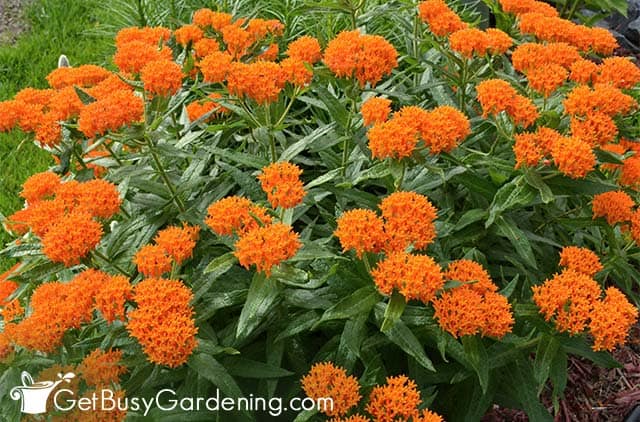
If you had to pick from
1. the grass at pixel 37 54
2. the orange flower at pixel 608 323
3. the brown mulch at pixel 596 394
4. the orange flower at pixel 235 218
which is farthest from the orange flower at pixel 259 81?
the grass at pixel 37 54

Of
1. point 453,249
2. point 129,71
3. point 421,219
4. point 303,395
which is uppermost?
point 421,219

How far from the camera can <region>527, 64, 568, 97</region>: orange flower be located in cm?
268

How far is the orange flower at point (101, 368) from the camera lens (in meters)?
1.99

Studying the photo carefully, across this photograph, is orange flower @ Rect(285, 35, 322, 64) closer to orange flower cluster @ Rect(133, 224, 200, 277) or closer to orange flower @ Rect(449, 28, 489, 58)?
orange flower @ Rect(449, 28, 489, 58)

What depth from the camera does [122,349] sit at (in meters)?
2.16

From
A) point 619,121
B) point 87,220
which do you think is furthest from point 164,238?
point 619,121

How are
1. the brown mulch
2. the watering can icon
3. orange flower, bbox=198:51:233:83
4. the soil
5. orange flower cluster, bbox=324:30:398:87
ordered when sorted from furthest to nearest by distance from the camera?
the soil
the brown mulch
orange flower, bbox=198:51:233:83
orange flower cluster, bbox=324:30:398:87
the watering can icon

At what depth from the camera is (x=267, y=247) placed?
199 cm

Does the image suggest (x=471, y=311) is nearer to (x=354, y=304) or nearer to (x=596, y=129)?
(x=354, y=304)

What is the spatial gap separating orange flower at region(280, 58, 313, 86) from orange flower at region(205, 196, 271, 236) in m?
0.72

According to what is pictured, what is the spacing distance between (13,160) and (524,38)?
3.96 m

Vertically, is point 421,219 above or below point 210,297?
above

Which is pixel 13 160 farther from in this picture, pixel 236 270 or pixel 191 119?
pixel 236 270

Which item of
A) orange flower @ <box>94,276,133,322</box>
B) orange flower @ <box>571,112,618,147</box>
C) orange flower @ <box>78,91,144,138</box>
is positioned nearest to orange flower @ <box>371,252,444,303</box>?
orange flower @ <box>94,276,133,322</box>
